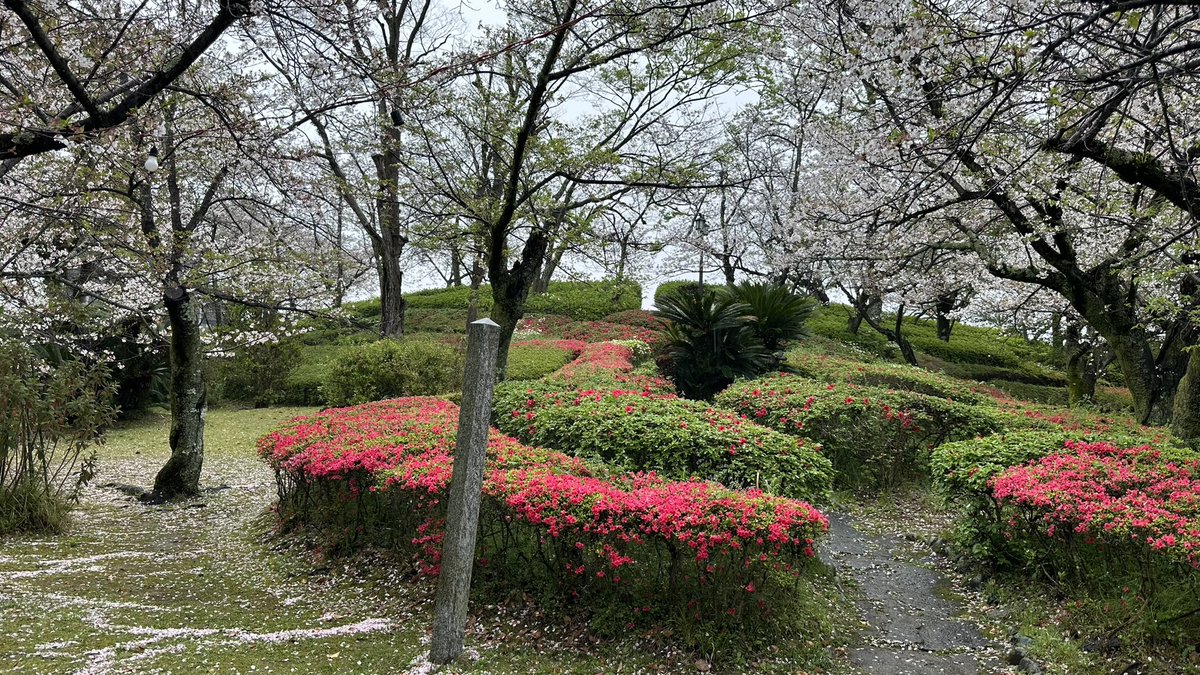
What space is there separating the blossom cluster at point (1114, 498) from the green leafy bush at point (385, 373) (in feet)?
31.6

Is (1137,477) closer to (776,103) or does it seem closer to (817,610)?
(817,610)

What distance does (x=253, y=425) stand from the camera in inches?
480

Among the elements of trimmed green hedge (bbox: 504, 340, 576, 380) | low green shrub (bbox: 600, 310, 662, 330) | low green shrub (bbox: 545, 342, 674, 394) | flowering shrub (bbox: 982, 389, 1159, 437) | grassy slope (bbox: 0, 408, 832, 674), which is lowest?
grassy slope (bbox: 0, 408, 832, 674)

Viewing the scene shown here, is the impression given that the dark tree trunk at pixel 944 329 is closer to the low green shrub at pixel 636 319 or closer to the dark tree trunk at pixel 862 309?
the dark tree trunk at pixel 862 309

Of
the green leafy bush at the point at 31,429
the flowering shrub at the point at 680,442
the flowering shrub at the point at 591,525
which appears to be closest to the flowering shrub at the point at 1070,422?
the flowering shrub at the point at 680,442

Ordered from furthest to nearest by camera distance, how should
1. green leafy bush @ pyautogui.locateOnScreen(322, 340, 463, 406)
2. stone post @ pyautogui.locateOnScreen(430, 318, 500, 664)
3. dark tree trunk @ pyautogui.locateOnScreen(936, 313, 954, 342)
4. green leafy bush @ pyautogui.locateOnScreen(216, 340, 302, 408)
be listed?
dark tree trunk @ pyautogui.locateOnScreen(936, 313, 954, 342) < green leafy bush @ pyautogui.locateOnScreen(216, 340, 302, 408) < green leafy bush @ pyautogui.locateOnScreen(322, 340, 463, 406) < stone post @ pyautogui.locateOnScreen(430, 318, 500, 664)

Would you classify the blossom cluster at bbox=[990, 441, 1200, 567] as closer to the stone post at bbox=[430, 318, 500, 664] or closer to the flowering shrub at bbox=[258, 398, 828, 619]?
the flowering shrub at bbox=[258, 398, 828, 619]

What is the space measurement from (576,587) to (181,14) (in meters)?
3.73

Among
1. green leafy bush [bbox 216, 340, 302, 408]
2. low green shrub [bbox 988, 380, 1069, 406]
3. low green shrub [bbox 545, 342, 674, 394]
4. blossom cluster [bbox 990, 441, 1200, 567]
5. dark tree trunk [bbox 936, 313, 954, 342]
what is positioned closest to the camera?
blossom cluster [bbox 990, 441, 1200, 567]

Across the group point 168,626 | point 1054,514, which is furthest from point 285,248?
point 1054,514

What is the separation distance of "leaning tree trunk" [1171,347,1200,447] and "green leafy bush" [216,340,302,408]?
1427 cm

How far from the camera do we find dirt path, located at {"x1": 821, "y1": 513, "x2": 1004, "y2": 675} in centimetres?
367

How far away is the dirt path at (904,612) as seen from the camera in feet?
12.1

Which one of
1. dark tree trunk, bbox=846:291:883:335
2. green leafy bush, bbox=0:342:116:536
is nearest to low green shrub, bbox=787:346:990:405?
dark tree trunk, bbox=846:291:883:335
